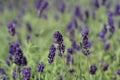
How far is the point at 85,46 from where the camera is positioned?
3.91 meters

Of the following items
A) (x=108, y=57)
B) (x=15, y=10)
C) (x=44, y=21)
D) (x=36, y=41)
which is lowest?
(x=108, y=57)

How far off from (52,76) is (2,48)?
2.56 metres

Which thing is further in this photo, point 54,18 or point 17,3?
point 17,3

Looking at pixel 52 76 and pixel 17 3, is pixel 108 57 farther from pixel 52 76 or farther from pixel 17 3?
pixel 17 3

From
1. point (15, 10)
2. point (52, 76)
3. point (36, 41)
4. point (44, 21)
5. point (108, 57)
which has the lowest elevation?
point (52, 76)

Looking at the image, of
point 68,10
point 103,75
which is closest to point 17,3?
point 68,10

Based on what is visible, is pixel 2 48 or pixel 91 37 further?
pixel 91 37

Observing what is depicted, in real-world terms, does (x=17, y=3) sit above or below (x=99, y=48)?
above

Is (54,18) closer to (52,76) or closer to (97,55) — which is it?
(97,55)

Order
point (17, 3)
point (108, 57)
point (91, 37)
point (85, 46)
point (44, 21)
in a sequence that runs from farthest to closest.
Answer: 1. point (17, 3)
2. point (44, 21)
3. point (91, 37)
4. point (108, 57)
5. point (85, 46)

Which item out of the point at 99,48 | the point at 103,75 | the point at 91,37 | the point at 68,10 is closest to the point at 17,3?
the point at 68,10

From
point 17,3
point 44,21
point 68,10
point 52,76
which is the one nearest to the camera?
point 52,76

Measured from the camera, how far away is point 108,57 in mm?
5793

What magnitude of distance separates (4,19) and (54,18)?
1153mm
